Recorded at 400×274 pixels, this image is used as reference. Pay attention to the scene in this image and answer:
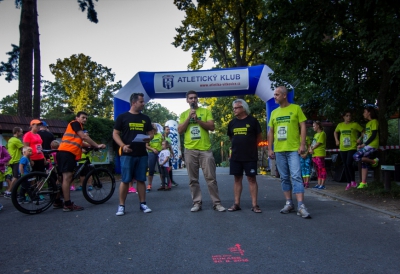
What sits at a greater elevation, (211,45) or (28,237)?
(211,45)

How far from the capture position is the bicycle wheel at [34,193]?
19.7ft

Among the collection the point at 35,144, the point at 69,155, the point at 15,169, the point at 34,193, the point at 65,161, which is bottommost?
the point at 34,193

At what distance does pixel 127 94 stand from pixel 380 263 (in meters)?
9.76

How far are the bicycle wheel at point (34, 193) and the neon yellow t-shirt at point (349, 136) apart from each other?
21.8ft

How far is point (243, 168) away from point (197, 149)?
869 millimetres

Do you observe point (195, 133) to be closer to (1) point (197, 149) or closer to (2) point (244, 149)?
(1) point (197, 149)

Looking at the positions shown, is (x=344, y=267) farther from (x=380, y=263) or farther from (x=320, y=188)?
(x=320, y=188)

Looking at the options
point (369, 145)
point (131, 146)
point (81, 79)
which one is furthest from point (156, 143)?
point (81, 79)

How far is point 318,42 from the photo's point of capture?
7141mm

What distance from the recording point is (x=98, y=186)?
7168 millimetres

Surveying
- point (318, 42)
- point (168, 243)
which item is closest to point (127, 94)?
point (318, 42)

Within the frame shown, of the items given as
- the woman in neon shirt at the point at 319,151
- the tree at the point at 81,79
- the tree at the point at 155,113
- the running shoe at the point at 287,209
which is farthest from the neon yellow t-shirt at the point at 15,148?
the tree at the point at 155,113

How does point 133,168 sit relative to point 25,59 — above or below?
below

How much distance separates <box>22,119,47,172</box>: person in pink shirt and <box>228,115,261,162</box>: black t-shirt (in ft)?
15.3
